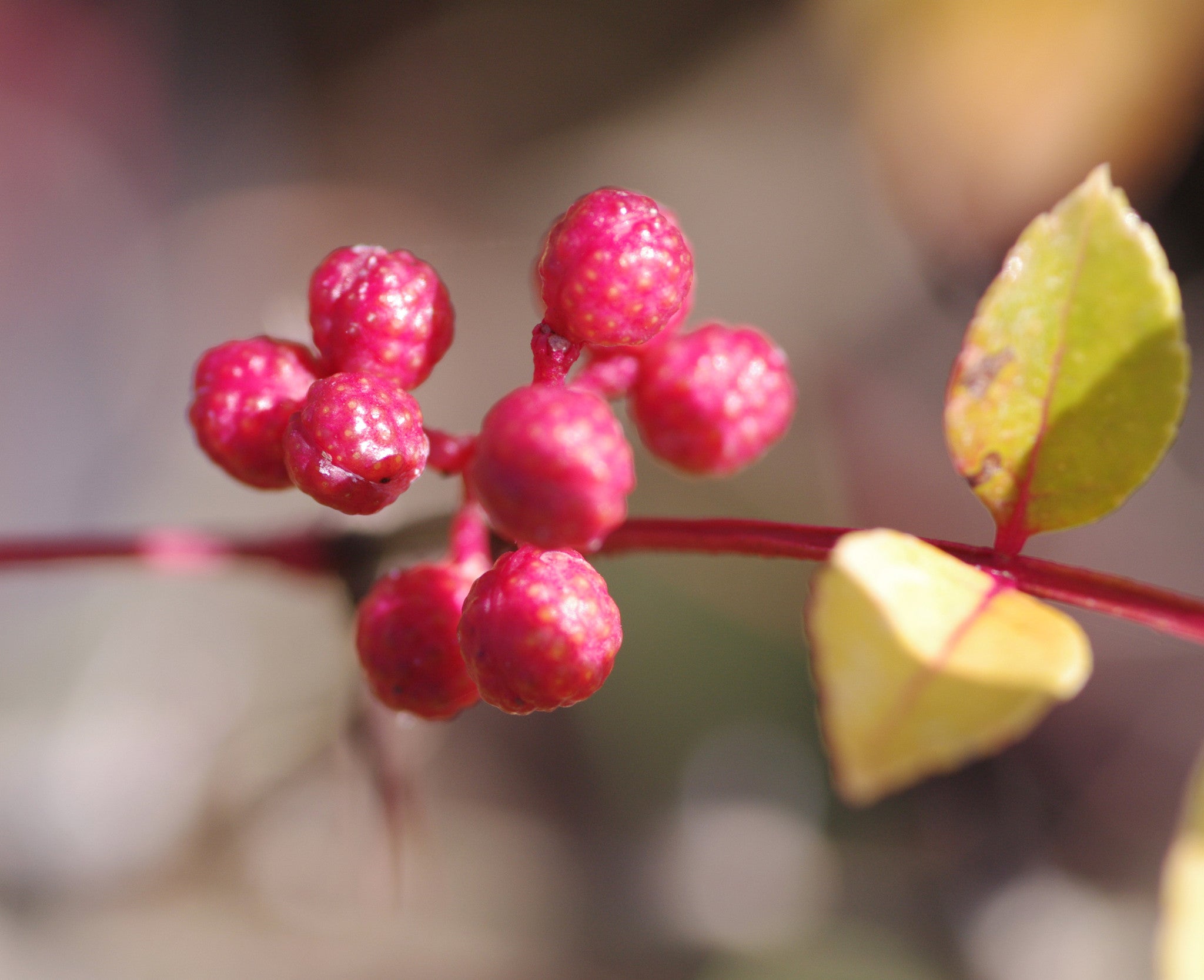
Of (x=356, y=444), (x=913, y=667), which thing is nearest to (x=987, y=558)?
(x=913, y=667)

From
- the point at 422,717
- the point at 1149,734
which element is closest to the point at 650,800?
the point at 1149,734

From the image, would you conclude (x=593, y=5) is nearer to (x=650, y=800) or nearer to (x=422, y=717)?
(x=650, y=800)

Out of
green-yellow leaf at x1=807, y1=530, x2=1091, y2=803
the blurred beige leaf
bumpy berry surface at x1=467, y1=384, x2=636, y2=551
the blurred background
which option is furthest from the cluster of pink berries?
the blurred beige leaf

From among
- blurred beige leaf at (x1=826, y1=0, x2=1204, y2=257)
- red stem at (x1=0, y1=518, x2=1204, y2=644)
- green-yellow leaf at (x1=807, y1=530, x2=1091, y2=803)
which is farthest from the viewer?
blurred beige leaf at (x1=826, y1=0, x2=1204, y2=257)

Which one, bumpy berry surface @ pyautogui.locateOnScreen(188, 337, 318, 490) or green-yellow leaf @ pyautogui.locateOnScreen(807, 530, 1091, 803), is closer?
green-yellow leaf @ pyautogui.locateOnScreen(807, 530, 1091, 803)

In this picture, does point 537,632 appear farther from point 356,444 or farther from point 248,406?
point 248,406

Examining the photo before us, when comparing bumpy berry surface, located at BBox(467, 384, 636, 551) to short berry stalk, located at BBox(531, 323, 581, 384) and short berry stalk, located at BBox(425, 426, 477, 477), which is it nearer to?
short berry stalk, located at BBox(531, 323, 581, 384)
